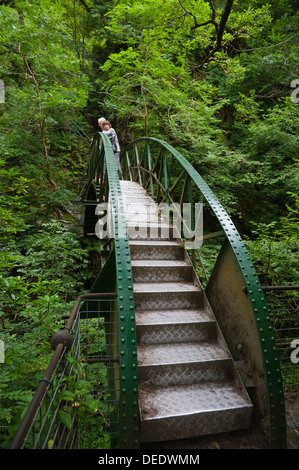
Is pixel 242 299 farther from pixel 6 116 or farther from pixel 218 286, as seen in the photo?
pixel 6 116

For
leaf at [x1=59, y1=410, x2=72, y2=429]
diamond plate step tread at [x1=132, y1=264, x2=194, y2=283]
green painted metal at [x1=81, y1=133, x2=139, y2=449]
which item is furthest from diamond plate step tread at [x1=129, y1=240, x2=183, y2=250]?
leaf at [x1=59, y1=410, x2=72, y2=429]

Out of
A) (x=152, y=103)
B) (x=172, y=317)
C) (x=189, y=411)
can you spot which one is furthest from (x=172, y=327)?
(x=152, y=103)

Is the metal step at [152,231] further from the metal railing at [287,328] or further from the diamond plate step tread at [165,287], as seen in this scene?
the metal railing at [287,328]

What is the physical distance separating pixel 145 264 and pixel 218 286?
1.01 metres

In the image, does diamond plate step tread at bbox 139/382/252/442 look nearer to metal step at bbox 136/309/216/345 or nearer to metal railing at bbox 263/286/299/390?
metal step at bbox 136/309/216/345

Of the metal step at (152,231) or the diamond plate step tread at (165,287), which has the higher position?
the metal step at (152,231)

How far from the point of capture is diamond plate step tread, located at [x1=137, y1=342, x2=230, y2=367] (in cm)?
246

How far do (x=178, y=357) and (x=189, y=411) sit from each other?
0.49 metres

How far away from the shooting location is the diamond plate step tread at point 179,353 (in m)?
2.46

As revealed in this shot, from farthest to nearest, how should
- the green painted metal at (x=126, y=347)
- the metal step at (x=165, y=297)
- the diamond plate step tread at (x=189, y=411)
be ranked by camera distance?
1. the metal step at (x=165, y=297)
2. the diamond plate step tread at (x=189, y=411)
3. the green painted metal at (x=126, y=347)

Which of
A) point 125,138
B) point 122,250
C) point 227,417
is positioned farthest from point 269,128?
point 227,417

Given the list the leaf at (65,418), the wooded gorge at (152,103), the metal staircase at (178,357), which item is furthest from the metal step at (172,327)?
the wooded gorge at (152,103)

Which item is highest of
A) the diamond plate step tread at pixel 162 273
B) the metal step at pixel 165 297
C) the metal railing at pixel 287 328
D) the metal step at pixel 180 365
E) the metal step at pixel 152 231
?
the metal step at pixel 152 231

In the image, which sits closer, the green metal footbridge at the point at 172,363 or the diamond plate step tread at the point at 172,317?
the green metal footbridge at the point at 172,363
